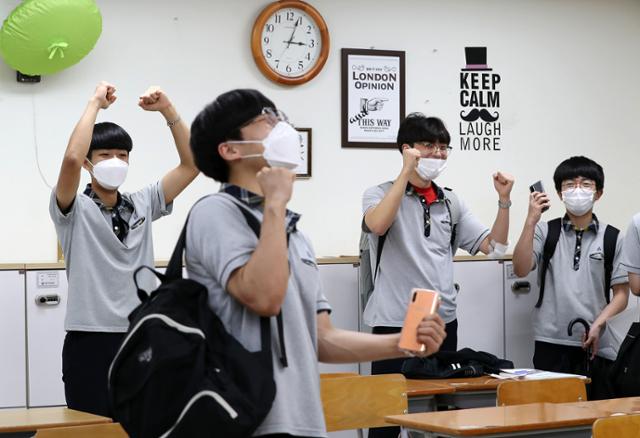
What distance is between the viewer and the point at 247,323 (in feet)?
6.14

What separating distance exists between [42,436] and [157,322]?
3.34 ft

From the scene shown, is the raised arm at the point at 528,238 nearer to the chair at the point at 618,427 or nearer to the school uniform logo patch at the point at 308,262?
the chair at the point at 618,427

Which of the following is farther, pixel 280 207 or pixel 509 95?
pixel 509 95

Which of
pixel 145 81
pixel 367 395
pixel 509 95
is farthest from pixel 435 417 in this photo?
pixel 509 95

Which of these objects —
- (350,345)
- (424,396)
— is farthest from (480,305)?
(350,345)

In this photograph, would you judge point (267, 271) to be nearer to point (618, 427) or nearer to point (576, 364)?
point (618, 427)

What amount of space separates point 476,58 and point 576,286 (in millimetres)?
1667

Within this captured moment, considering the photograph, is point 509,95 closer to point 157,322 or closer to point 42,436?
point 42,436

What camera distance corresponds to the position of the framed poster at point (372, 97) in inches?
228

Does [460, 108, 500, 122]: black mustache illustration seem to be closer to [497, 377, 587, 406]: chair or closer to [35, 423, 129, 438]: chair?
[497, 377, 587, 406]: chair

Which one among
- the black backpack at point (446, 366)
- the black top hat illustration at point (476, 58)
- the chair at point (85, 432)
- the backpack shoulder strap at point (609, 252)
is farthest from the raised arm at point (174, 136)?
the black top hat illustration at point (476, 58)

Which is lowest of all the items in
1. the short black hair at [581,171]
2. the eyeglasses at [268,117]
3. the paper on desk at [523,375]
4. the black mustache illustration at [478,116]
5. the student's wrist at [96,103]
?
the paper on desk at [523,375]

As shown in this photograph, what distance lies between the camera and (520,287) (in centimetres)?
566

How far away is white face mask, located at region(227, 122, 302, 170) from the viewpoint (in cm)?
200
